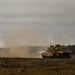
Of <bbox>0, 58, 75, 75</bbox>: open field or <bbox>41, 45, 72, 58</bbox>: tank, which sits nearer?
<bbox>0, 58, 75, 75</bbox>: open field

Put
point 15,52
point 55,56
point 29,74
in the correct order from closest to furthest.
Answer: point 29,74 → point 55,56 → point 15,52

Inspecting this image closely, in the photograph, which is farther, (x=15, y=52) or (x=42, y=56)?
(x=15, y=52)

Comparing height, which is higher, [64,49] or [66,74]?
[64,49]

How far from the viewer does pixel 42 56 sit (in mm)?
56688

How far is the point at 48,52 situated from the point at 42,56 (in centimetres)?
136

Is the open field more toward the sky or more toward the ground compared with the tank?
more toward the ground

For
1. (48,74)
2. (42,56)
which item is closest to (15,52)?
(42,56)

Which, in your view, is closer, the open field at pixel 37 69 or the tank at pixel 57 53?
the open field at pixel 37 69

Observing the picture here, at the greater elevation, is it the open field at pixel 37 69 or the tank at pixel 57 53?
the tank at pixel 57 53

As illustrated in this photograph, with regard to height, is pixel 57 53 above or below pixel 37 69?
above

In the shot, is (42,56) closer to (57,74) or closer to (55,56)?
(55,56)

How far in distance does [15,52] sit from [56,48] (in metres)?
24.5

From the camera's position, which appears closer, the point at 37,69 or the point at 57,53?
the point at 37,69

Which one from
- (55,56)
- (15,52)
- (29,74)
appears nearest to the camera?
(29,74)
